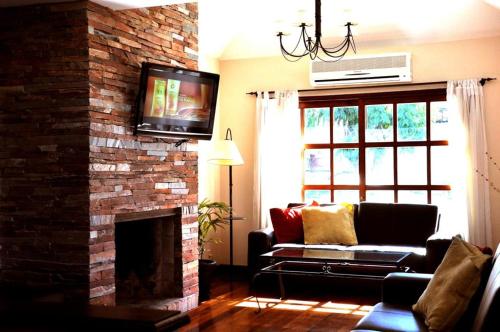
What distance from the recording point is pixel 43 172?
465 centimetres

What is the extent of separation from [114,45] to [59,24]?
408 millimetres

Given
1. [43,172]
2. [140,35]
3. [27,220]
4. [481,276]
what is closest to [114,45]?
[140,35]

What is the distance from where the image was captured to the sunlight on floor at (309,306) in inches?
221

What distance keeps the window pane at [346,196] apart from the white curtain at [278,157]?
414 millimetres

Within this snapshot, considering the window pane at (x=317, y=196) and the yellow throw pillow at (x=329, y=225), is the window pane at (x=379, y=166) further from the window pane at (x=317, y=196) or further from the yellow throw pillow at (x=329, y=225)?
the yellow throw pillow at (x=329, y=225)

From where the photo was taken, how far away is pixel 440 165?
270 inches

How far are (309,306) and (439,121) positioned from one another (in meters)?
2.47

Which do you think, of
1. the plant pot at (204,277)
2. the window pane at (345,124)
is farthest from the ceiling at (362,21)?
the plant pot at (204,277)

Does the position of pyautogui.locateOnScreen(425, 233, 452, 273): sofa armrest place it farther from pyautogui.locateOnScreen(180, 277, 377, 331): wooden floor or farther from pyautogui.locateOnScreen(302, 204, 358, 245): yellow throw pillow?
pyautogui.locateOnScreen(302, 204, 358, 245): yellow throw pillow

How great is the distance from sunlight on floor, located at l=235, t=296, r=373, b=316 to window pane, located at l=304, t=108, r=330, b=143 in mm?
2080

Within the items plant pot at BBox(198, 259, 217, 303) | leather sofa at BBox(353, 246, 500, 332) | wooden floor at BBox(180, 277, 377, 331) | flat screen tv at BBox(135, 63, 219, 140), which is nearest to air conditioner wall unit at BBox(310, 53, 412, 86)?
flat screen tv at BBox(135, 63, 219, 140)

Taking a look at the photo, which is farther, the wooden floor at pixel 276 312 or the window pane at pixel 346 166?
the window pane at pixel 346 166

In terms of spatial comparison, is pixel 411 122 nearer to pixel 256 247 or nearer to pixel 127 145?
pixel 256 247

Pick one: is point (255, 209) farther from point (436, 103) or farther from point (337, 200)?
point (436, 103)
